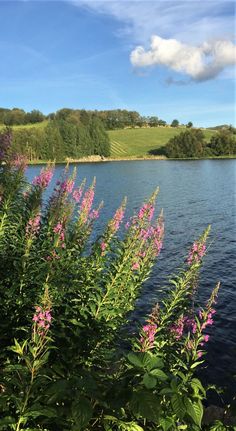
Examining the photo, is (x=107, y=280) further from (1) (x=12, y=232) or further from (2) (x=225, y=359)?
(2) (x=225, y=359)

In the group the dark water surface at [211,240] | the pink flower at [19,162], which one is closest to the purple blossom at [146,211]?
the dark water surface at [211,240]

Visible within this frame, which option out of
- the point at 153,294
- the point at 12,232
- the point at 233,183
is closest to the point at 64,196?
the point at 12,232

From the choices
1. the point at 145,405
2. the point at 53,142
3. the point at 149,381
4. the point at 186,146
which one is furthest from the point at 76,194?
the point at 186,146

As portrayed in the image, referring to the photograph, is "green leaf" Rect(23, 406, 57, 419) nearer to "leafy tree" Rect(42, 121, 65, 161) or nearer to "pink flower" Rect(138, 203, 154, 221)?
"pink flower" Rect(138, 203, 154, 221)

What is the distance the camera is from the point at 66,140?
163 m

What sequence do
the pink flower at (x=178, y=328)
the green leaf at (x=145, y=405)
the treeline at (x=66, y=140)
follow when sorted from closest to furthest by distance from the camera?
the green leaf at (x=145, y=405)
the pink flower at (x=178, y=328)
the treeline at (x=66, y=140)

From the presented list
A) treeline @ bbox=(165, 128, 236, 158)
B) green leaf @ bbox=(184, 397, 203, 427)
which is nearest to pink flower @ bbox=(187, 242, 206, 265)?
green leaf @ bbox=(184, 397, 203, 427)

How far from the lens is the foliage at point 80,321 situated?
12.9 ft

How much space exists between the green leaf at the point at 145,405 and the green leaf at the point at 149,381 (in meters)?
0.08

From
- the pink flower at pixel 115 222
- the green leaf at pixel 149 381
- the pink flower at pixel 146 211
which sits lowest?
the green leaf at pixel 149 381

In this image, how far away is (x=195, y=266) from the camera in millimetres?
6809

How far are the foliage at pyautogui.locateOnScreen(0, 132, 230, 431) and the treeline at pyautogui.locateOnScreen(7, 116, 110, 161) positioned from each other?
432 ft

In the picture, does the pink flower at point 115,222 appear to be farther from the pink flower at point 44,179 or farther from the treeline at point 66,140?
the treeline at point 66,140

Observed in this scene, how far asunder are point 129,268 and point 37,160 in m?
→ 143
